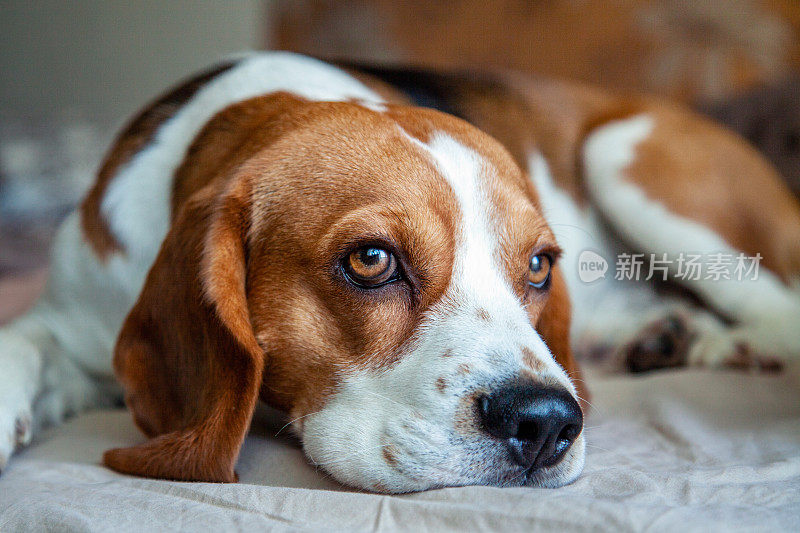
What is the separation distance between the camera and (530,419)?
4.59 feet

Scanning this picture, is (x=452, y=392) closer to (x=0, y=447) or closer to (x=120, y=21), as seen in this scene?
(x=0, y=447)

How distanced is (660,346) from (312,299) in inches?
66.0

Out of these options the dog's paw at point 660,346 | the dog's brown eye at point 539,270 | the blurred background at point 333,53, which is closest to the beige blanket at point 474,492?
the dog's brown eye at point 539,270

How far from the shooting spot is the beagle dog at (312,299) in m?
1.48

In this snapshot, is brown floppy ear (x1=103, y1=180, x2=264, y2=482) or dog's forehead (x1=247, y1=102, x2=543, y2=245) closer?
brown floppy ear (x1=103, y1=180, x2=264, y2=482)

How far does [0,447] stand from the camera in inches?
67.3

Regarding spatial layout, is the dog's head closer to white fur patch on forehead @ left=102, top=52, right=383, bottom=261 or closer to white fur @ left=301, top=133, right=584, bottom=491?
white fur @ left=301, top=133, right=584, bottom=491

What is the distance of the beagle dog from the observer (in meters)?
1.48

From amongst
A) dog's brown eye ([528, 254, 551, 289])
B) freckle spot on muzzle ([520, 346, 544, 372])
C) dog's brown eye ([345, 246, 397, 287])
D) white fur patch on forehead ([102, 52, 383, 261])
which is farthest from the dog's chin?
white fur patch on forehead ([102, 52, 383, 261])

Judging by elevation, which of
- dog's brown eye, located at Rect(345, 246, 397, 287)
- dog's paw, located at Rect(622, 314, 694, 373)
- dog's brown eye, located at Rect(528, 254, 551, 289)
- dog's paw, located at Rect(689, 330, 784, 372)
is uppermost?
dog's brown eye, located at Rect(345, 246, 397, 287)

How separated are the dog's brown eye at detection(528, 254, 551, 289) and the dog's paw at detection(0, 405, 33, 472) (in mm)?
1328

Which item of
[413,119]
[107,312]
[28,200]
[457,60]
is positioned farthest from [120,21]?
[413,119]

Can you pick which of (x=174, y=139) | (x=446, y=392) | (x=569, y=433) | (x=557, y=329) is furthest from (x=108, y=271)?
(x=569, y=433)

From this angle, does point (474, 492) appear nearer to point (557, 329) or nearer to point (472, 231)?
point (472, 231)
